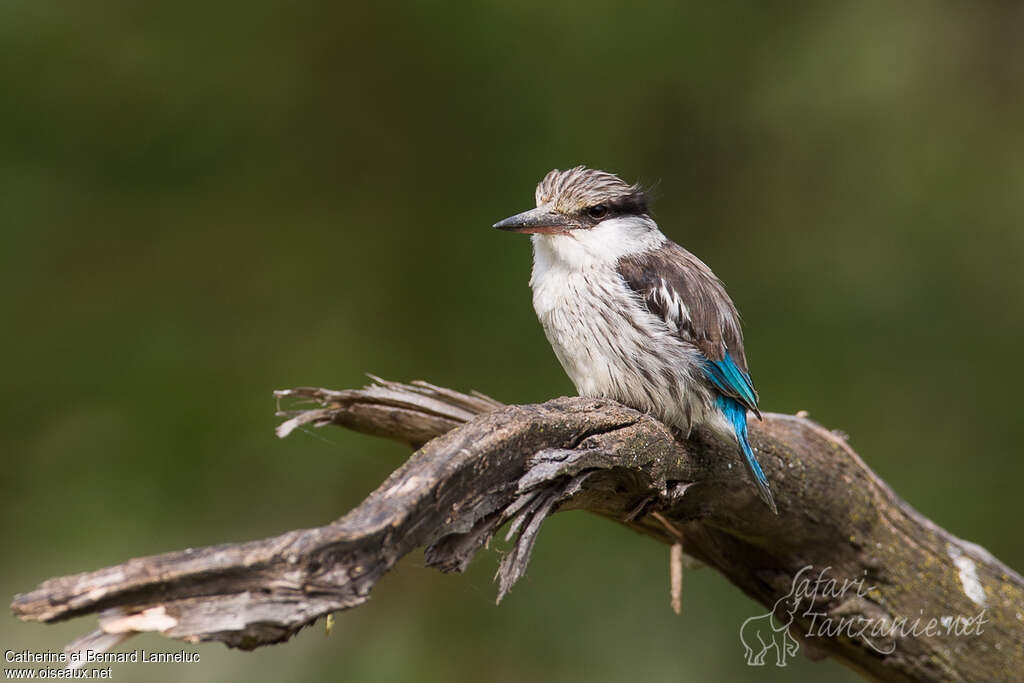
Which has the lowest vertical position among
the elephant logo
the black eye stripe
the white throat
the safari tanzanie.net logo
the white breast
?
the safari tanzanie.net logo

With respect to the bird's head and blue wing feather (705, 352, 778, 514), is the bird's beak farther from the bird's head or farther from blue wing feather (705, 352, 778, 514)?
blue wing feather (705, 352, 778, 514)

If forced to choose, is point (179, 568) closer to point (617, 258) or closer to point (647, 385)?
point (647, 385)

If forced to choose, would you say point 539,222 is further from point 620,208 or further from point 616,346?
point 616,346

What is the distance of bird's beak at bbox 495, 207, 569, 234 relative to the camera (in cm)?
311

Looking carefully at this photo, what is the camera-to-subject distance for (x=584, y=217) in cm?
321

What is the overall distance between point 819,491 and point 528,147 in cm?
218

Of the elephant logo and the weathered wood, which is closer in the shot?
the weathered wood

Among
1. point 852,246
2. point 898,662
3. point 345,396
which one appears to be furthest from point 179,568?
point 852,246

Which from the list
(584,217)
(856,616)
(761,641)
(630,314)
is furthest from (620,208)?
(761,641)

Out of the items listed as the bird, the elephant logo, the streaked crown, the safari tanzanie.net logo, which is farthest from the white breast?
the elephant logo

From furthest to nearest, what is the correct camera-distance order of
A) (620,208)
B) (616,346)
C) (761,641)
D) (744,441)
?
(761,641)
(620,208)
(616,346)
(744,441)

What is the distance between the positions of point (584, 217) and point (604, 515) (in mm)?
940

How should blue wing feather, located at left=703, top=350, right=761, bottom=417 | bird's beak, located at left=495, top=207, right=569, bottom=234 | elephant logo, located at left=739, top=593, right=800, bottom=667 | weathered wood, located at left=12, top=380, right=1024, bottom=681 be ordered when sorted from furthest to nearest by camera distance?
elephant logo, located at left=739, top=593, right=800, bottom=667
bird's beak, located at left=495, top=207, right=569, bottom=234
blue wing feather, located at left=703, top=350, right=761, bottom=417
weathered wood, located at left=12, top=380, right=1024, bottom=681

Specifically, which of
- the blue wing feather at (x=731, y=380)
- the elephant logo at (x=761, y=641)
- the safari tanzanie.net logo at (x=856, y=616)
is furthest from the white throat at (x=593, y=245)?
the elephant logo at (x=761, y=641)
